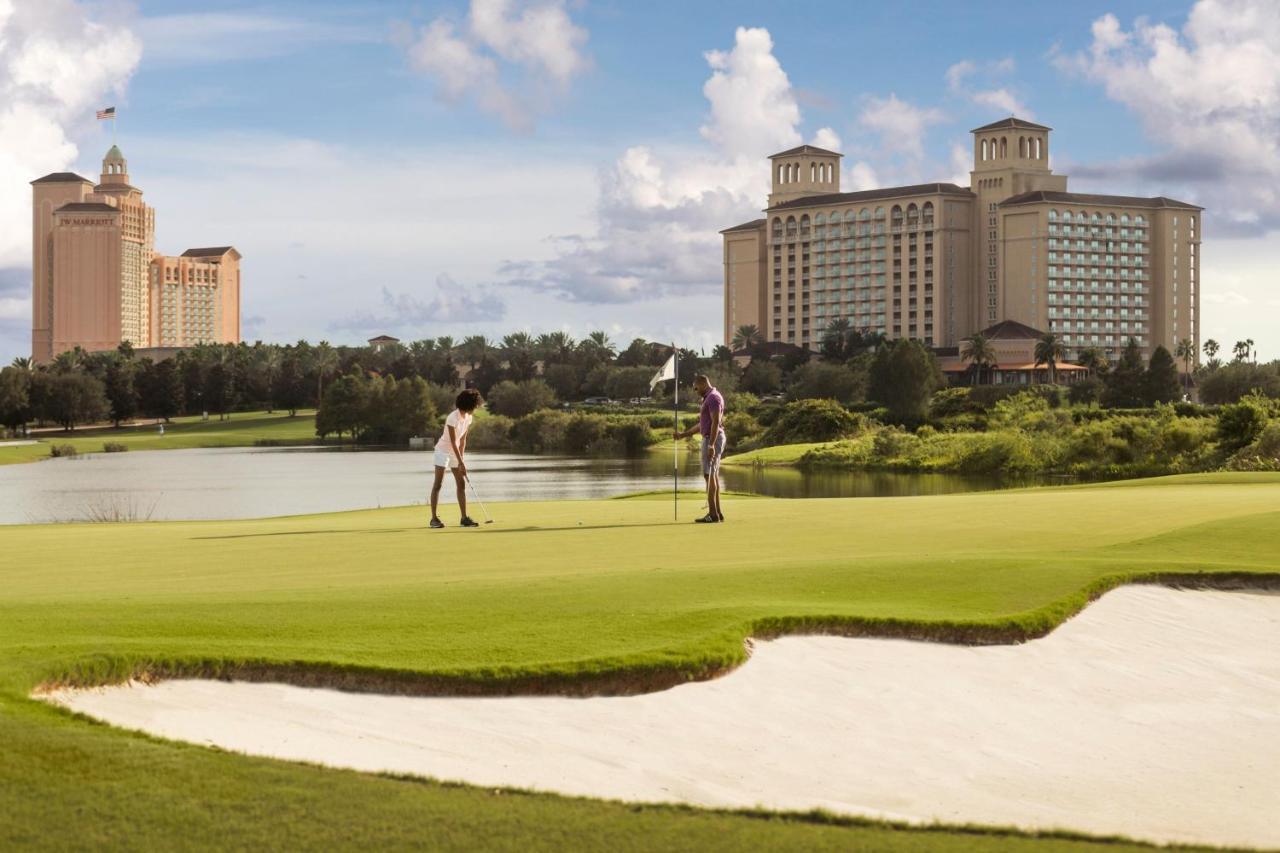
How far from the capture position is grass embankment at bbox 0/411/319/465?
141 m

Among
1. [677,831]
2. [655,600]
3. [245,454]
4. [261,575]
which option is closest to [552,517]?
[261,575]

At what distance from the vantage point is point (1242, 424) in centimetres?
6838

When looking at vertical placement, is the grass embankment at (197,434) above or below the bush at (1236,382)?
below

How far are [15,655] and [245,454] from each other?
395 ft

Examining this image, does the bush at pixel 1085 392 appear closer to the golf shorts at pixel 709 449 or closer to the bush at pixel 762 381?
the bush at pixel 762 381

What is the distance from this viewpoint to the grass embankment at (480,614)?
6.90m

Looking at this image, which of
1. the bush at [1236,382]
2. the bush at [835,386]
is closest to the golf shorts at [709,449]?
the bush at [1236,382]

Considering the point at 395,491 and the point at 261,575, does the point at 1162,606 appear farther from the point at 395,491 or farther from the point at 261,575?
the point at 395,491

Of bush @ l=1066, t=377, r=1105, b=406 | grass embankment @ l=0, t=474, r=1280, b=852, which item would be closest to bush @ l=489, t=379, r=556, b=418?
bush @ l=1066, t=377, r=1105, b=406

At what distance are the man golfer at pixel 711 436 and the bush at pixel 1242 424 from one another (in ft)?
173

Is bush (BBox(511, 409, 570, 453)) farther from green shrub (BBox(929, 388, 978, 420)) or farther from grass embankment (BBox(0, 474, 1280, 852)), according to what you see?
grass embankment (BBox(0, 474, 1280, 852))

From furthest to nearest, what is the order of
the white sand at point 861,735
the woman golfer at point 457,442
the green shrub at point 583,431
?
the green shrub at point 583,431 → the woman golfer at point 457,442 → the white sand at point 861,735

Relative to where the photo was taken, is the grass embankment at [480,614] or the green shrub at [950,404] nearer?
the grass embankment at [480,614]

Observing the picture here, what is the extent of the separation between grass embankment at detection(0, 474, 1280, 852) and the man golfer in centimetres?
54
